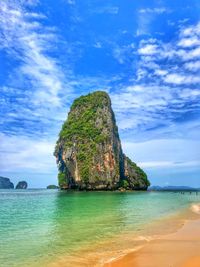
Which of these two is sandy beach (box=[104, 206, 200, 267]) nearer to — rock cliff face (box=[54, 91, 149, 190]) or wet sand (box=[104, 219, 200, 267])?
wet sand (box=[104, 219, 200, 267])

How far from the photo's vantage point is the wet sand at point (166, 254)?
30.5ft

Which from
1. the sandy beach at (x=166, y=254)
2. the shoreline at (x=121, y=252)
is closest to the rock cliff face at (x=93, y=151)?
Answer: the shoreline at (x=121, y=252)

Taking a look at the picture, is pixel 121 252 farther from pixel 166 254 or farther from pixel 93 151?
pixel 93 151

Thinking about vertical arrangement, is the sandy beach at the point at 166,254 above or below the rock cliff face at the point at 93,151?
below

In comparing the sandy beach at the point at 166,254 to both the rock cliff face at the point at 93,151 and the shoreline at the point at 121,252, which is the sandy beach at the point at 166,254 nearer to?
the shoreline at the point at 121,252

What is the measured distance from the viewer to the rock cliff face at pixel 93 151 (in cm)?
8794

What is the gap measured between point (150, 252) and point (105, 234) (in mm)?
4442

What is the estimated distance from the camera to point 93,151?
300ft

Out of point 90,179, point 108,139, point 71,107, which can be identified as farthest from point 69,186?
point 71,107

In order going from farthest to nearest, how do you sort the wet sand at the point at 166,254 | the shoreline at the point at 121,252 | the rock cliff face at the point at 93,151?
the rock cliff face at the point at 93,151 < the shoreline at the point at 121,252 < the wet sand at the point at 166,254

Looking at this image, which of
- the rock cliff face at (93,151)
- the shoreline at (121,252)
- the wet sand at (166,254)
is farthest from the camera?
the rock cliff face at (93,151)

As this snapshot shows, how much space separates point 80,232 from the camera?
51.5 feet

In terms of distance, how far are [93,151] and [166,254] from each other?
266 feet

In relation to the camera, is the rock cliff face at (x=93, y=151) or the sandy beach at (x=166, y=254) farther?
the rock cliff face at (x=93, y=151)
